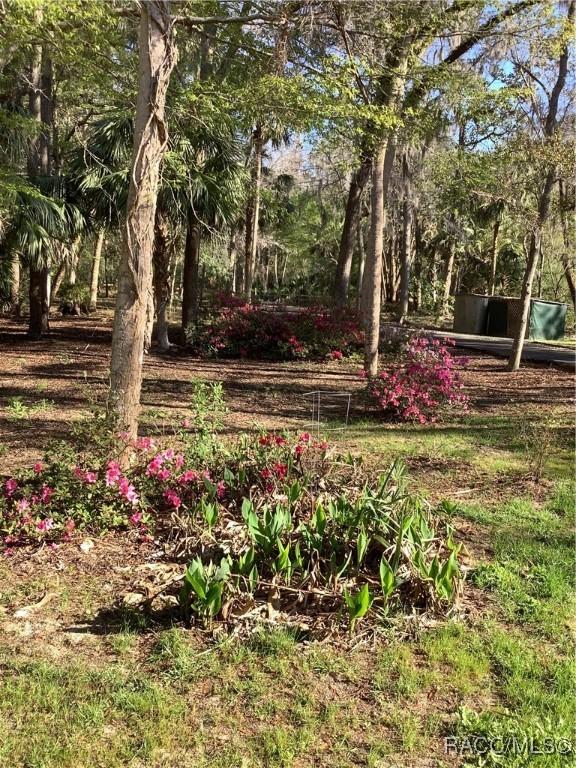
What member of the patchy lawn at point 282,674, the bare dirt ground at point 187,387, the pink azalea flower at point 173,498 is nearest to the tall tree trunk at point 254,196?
the bare dirt ground at point 187,387

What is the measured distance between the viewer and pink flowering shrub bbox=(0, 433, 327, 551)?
13.2 ft

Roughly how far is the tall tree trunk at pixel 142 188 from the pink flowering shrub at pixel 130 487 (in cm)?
46

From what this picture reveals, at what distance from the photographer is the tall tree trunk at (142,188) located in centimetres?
462

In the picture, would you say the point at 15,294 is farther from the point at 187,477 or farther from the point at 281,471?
the point at 281,471

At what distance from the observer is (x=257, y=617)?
3133mm

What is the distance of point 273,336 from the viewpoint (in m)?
14.4

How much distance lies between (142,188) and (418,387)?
462cm

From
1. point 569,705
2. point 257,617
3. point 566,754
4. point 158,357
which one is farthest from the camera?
point 158,357

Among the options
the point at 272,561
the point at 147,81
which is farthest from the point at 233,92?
the point at 272,561

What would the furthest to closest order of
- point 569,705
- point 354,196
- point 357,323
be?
point 354,196
point 357,323
point 569,705

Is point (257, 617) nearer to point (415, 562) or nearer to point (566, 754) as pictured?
point (415, 562)

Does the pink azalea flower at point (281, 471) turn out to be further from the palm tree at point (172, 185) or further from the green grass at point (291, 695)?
the palm tree at point (172, 185)

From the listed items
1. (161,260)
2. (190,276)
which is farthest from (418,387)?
(190,276)

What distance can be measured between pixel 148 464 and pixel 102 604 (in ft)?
4.30
